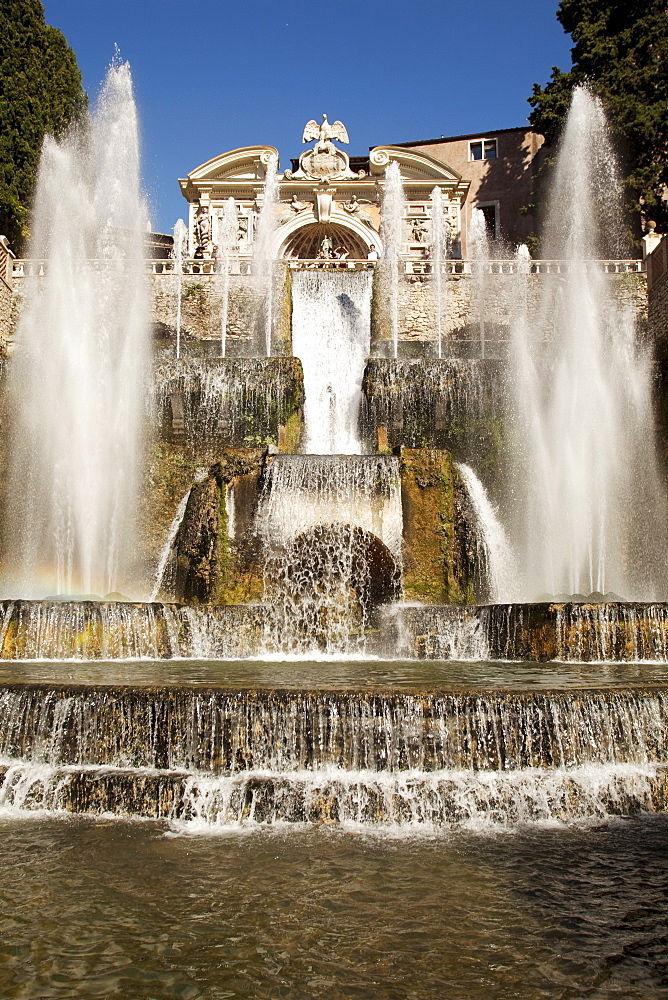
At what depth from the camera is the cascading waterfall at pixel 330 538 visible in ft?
33.3

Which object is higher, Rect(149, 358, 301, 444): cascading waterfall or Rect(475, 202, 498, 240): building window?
Rect(475, 202, 498, 240): building window

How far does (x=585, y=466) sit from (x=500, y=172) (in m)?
22.0

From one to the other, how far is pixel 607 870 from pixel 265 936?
1.83 meters

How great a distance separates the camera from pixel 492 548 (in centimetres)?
1244

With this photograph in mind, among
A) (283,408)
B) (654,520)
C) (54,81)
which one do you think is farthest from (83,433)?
(54,81)

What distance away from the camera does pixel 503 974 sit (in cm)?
302

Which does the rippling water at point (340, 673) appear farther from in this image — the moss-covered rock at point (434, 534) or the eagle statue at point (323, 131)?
the eagle statue at point (323, 131)

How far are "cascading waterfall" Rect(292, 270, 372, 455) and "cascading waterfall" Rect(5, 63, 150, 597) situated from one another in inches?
153

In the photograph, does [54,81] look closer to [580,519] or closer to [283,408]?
[283,408]

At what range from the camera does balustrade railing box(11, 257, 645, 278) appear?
19.0m

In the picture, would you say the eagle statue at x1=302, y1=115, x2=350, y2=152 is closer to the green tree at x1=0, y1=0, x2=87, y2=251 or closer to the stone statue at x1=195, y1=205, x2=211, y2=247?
the stone statue at x1=195, y1=205, x2=211, y2=247

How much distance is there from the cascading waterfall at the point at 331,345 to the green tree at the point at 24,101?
25.2 ft

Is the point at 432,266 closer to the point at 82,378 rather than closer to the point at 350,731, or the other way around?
the point at 82,378

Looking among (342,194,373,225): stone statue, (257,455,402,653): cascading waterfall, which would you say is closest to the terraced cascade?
(257,455,402,653): cascading waterfall
